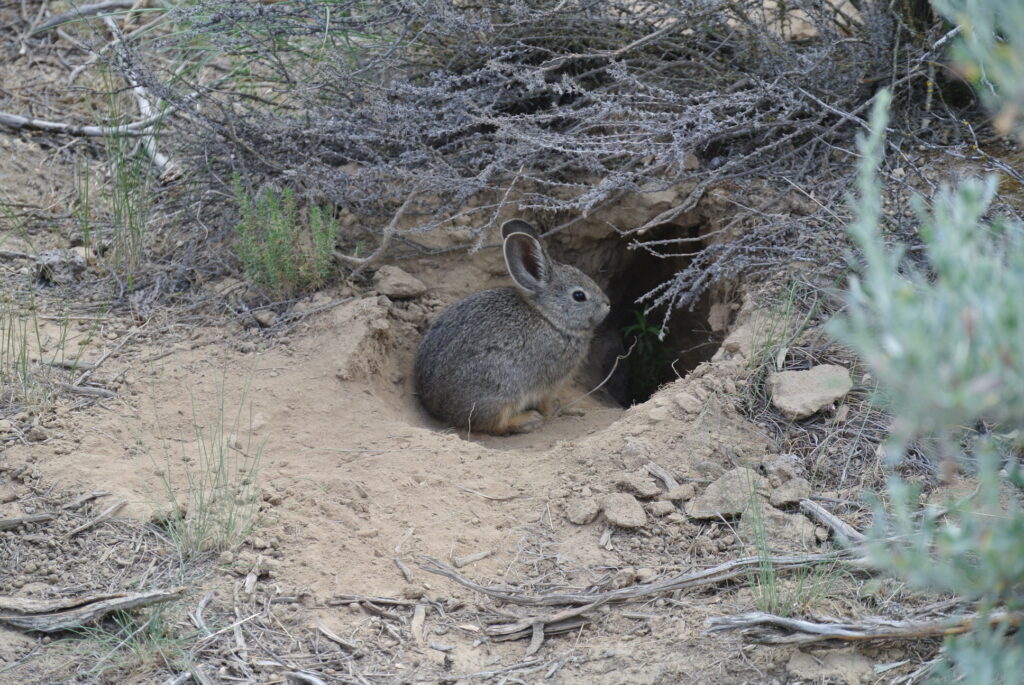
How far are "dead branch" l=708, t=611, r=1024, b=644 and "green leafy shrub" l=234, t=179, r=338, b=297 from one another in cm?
344

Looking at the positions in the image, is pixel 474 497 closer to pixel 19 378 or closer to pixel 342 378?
pixel 342 378

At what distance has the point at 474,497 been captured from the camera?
451cm

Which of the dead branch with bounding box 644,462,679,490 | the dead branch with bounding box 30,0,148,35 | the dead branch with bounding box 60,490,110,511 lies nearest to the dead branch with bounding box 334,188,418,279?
the dead branch with bounding box 60,490,110,511

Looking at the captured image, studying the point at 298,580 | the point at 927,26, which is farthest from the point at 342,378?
the point at 927,26

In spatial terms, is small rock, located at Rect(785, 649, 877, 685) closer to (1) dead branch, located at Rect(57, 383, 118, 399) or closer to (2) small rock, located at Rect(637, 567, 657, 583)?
(2) small rock, located at Rect(637, 567, 657, 583)

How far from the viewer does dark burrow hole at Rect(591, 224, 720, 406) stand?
24.6ft

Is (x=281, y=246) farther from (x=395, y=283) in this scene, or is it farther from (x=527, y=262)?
(x=527, y=262)

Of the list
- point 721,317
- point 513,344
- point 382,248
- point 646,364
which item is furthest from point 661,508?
point 646,364

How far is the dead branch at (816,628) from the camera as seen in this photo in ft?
10.3

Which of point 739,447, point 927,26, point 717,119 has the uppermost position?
point 927,26

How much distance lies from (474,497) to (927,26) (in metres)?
3.55

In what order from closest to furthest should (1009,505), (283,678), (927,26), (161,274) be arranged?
(283,678)
(1009,505)
(927,26)
(161,274)

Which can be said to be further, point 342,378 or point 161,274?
point 161,274

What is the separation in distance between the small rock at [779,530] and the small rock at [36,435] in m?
3.18
